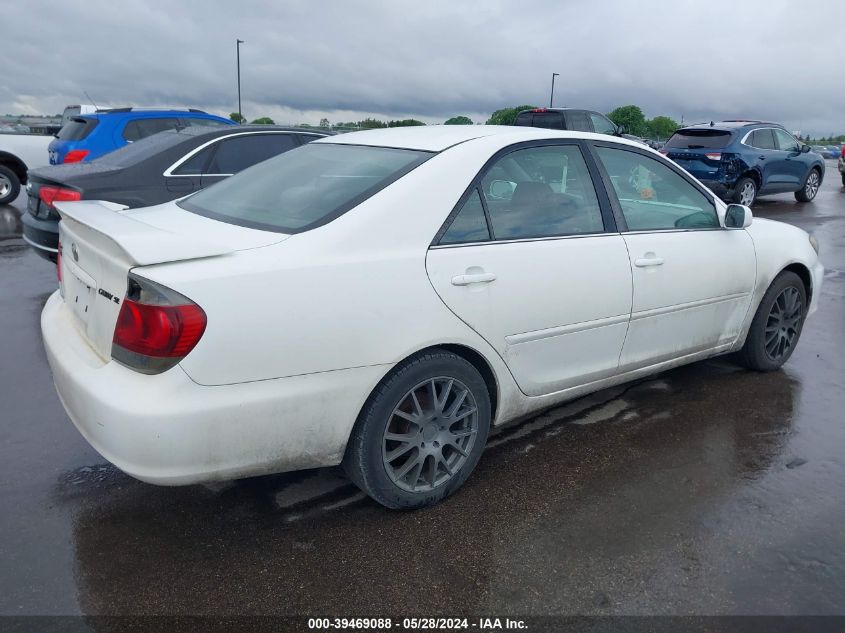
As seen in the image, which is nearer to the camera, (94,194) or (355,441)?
(355,441)

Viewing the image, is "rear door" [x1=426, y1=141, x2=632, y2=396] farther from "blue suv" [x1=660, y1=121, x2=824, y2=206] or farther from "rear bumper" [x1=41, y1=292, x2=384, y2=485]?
"blue suv" [x1=660, y1=121, x2=824, y2=206]

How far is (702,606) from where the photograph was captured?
2.46m

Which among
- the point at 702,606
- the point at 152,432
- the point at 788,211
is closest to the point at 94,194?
the point at 152,432

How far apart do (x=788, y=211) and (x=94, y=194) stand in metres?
13.0

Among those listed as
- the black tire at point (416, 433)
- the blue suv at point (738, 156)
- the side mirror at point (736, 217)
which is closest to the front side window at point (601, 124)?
the blue suv at point (738, 156)

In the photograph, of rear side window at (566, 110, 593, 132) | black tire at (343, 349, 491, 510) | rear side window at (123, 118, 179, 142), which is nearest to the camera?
black tire at (343, 349, 491, 510)

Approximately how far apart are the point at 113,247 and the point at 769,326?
3.97 meters

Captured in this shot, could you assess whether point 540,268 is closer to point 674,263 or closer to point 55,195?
point 674,263

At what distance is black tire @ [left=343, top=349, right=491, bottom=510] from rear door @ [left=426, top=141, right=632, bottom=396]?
22cm

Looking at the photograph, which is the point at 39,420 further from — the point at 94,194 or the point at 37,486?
the point at 94,194

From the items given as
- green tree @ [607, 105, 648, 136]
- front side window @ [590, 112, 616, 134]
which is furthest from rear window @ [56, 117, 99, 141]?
green tree @ [607, 105, 648, 136]

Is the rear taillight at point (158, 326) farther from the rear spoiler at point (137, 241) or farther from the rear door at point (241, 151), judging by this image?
the rear door at point (241, 151)

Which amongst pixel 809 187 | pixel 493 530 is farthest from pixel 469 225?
pixel 809 187

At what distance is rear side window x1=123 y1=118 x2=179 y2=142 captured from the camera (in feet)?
32.2
